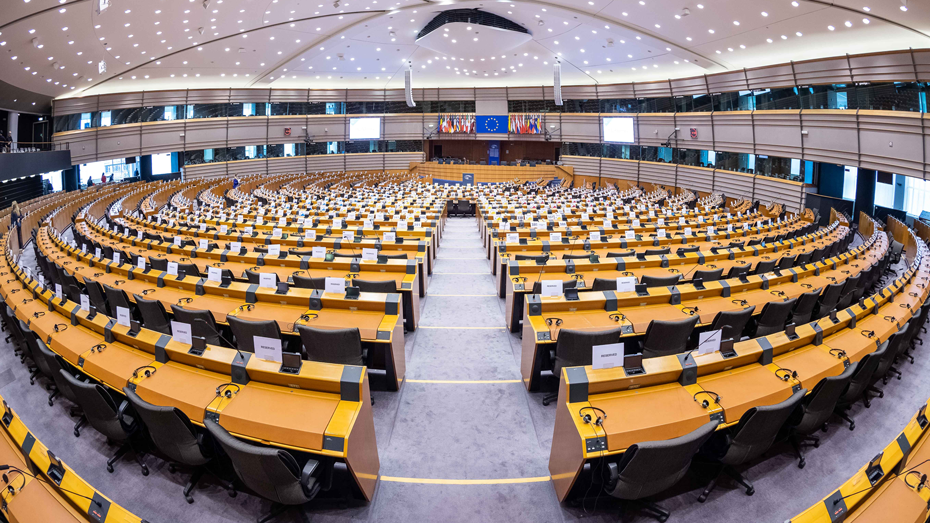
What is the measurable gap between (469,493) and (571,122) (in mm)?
35750

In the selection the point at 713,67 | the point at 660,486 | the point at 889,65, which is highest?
the point at 713,67

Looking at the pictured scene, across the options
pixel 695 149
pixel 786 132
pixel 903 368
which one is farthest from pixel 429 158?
pixel 903 368

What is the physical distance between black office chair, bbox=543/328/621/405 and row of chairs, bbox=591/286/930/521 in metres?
1.43

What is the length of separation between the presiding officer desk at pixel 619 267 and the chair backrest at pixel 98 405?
17.3ft

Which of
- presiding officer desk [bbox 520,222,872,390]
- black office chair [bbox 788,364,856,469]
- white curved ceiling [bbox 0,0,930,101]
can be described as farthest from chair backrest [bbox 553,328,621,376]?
white curved ceiling [bbox 0,0,930,101]

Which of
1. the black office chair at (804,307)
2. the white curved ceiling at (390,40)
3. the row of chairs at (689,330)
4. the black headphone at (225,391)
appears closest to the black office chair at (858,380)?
the row of chairs at (689,330)

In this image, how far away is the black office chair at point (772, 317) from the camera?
20.4 feet

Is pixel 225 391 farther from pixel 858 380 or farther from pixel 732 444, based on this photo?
pixel 858 380

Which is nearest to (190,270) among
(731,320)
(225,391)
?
(225,391)

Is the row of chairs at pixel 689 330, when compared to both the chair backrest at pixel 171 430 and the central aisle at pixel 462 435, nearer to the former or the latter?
the central aisle at pixel 462 435

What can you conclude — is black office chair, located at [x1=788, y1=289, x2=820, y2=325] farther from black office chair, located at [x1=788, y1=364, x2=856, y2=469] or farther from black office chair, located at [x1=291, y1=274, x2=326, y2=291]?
black office chair, located at [x1=291, y1=274, x2=326, y2=291]

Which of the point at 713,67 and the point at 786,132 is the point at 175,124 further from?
the point at 786,132

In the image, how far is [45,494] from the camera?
2.89 metres

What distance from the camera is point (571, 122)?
3581cm
